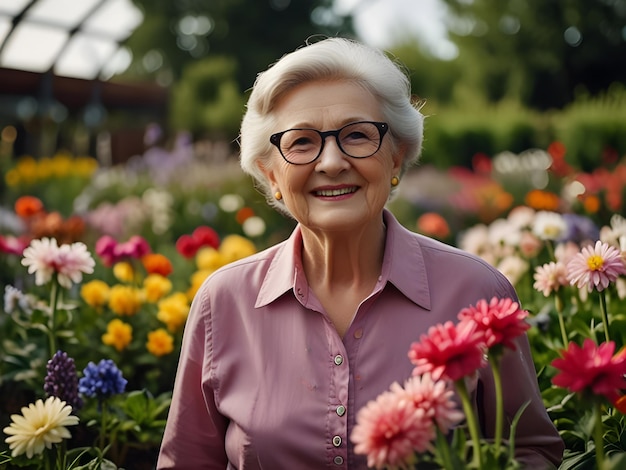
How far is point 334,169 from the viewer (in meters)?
1.86

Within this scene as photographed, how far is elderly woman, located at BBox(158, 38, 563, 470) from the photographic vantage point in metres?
1.86

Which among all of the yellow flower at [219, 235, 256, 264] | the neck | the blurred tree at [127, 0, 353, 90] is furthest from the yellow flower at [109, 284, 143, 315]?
the blurred tree at [127, 0, 353, 90]

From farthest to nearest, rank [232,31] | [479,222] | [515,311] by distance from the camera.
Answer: [232,31]
[479,222]
[515,311]

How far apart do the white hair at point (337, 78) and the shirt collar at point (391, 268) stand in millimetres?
199

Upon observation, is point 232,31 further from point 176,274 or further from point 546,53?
point 176,274

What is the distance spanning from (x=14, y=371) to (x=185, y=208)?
4272 mm

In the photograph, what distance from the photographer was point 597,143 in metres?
9.48

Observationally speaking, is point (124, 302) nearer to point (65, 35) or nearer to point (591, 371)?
point (591, 371)

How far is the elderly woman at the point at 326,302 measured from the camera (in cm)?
186

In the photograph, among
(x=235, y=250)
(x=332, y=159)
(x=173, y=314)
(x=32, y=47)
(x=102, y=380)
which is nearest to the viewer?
(x=332, y=159)

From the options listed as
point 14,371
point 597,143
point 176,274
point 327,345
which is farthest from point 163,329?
point 597,143

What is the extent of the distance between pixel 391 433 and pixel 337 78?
0.97 m

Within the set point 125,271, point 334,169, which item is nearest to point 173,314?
point 125,271

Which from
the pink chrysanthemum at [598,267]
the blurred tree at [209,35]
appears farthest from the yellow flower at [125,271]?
the blurred tree at [209,35]
